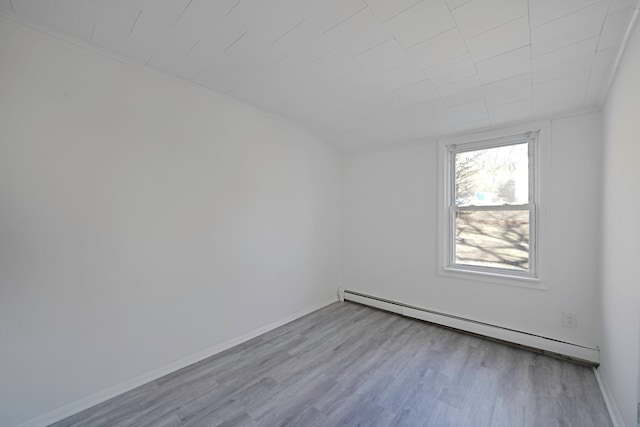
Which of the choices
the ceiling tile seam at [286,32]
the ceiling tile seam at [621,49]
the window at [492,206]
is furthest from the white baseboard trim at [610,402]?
the ceiling tile seam at [286,32]

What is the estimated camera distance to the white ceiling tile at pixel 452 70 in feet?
5.74

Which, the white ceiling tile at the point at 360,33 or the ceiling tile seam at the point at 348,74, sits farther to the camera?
the ceiling tile seam at the point at 348,74

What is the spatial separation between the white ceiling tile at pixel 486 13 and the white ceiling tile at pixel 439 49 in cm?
8

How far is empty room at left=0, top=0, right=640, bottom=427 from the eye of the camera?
4.77 ft

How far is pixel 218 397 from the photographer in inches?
70.6

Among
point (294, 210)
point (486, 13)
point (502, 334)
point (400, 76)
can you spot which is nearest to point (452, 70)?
point (400, 76)

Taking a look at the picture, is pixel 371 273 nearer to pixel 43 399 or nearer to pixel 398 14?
pixel 398 14

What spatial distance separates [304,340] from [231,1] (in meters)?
2.75

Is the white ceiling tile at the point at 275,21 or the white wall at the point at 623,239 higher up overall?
the white ceiling tile at the point at 275,21

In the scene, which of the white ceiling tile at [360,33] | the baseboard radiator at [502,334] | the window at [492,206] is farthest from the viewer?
the window at [492,206]

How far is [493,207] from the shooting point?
2727 mm

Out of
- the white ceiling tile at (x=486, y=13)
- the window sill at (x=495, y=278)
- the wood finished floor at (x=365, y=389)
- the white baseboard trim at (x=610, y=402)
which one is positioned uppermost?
the white ceiling tile at (x=486, y=13)

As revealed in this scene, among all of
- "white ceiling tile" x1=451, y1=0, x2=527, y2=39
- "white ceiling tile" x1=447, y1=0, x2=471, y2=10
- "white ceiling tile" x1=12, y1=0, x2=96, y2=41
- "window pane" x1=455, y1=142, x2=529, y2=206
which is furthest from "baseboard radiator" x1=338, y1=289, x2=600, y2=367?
"white ceiling tile" x1=12, y1=0, x2=96, y2=41

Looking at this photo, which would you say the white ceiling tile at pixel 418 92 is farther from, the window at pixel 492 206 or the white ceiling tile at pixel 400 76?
the window at pixel 492 206
